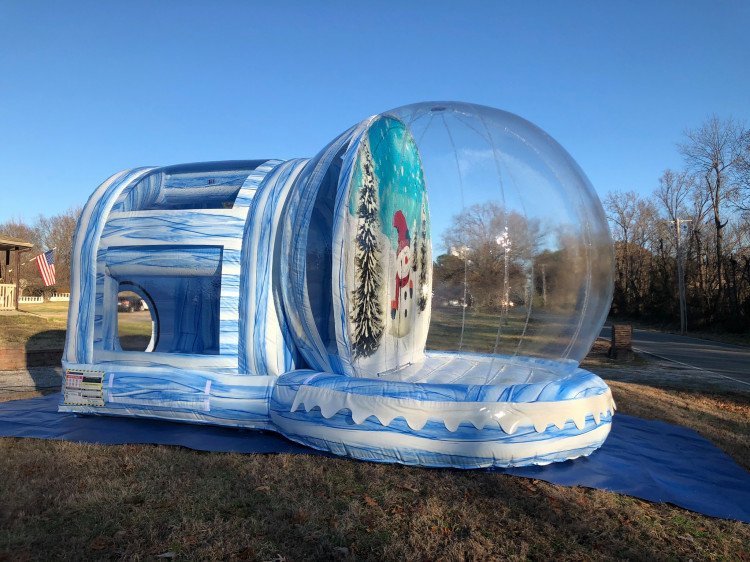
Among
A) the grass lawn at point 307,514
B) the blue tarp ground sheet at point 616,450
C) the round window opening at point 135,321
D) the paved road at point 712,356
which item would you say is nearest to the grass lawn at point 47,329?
the round window opening at point 135,321

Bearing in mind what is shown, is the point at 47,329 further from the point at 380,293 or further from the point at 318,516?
the point at 318,516

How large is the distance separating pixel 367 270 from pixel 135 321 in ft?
13.3

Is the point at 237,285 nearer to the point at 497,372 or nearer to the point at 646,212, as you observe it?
the point at 497,372

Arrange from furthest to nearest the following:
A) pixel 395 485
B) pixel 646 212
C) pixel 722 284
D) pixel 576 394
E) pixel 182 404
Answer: pixel 646 212 → pixel 722 284 → pixel 182 404 → pixel 576 394 → pixel 395 485

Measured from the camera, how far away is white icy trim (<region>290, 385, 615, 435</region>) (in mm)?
4375

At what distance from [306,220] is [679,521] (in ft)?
12.4

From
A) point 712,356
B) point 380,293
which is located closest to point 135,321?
point 380,293

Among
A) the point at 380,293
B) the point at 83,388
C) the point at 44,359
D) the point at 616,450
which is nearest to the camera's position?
the point at 616,450

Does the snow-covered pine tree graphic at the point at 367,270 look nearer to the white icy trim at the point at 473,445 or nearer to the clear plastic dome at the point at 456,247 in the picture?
the clear plastic dome at the point at 456,247

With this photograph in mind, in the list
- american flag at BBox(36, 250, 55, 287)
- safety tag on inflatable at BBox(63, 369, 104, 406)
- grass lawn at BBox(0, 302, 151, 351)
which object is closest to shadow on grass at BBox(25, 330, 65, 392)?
grass lawn at BBox(0, 302, 151, 351)

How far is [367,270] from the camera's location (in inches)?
209

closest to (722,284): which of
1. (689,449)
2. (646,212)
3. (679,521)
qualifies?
(646,212)

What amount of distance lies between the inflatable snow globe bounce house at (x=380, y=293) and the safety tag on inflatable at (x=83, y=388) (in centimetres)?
2

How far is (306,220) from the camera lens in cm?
534
